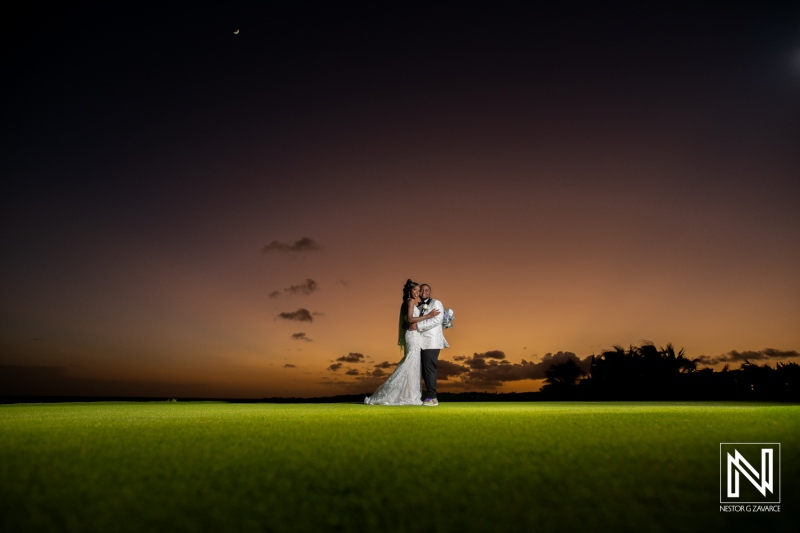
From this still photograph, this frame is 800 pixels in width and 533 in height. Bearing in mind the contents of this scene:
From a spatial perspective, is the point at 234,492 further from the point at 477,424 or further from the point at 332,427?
the point at 477,424

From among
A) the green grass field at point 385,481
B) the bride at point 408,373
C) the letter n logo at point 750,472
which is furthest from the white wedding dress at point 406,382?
the letter n logo at point 750,472

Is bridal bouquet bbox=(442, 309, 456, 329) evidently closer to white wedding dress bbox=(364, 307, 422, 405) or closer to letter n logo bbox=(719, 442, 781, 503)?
white wedding dress bbox=(364, 307, 422, 405)

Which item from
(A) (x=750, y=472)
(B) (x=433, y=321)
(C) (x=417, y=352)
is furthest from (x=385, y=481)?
(C) (x=417, y=352)

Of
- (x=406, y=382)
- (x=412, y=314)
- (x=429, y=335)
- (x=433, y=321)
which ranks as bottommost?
(x=406, y=382)

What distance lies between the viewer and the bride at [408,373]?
12.3 metres

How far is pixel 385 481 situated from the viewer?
9.73 ft

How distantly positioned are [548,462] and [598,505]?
3.38 ft

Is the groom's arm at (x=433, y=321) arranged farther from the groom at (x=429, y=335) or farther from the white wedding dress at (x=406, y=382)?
the white wedding dress at (x=406, y=382)

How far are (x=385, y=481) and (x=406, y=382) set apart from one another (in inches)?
381

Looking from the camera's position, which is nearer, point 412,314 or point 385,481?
point 385,481

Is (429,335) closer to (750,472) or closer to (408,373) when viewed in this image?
(408,373)

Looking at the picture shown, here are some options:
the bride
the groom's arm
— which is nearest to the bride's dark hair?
the bride

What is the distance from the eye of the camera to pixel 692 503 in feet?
8.18

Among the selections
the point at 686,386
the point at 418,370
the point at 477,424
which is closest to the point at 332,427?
the point at 477,424
